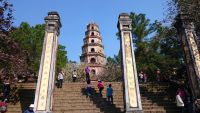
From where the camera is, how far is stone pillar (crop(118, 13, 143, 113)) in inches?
521

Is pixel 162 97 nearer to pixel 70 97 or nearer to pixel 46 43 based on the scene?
pixel 70 97

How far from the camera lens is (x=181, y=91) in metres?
14.2

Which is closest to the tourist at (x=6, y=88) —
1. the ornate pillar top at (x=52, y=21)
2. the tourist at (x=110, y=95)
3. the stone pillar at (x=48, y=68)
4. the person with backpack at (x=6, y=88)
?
the person with backpack at (x=6, y=88)

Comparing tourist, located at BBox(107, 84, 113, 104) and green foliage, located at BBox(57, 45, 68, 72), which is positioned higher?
green foliage, located at BBox(57, 45, 68, 72)

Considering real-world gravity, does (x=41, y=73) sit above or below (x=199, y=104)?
above

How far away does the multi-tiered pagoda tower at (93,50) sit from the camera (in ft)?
167

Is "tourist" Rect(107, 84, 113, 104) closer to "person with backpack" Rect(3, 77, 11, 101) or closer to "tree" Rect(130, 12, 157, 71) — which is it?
"person with backpack" Rect(3, 77, 11, 101)

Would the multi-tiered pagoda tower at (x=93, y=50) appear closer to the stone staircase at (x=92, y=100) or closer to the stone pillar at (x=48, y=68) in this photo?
the stone staircase at (x=92, y=100)

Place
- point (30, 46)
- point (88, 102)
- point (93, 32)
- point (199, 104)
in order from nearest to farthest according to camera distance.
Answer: point (199, 104), point (88, 102), point (30, 46), point (93, 32)

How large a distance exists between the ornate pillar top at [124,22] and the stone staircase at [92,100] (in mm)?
3522

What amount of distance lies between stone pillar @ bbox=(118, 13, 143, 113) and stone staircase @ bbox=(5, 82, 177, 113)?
95 centimetres

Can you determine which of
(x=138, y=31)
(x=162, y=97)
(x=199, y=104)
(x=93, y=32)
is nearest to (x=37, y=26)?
(x=138, y=31)

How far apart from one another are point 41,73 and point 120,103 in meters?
4.15

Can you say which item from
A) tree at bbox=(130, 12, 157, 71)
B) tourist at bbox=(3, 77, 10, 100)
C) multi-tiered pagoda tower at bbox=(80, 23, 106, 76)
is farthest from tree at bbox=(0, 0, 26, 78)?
multi-tiered pagoda tower at bbox=(80, 23, 106, 76)
